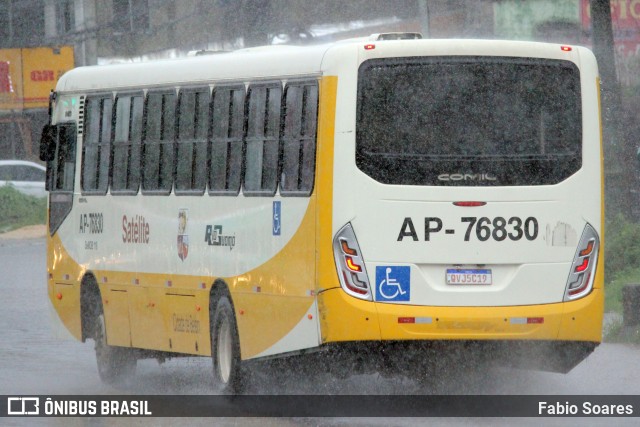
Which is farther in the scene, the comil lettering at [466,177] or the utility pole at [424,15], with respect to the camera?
the utility pole at [424,15]

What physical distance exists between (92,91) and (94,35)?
3580 centimetres

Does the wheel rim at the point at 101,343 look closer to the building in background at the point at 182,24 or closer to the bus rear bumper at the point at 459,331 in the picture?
the bus rear bumper at the point at 459,331

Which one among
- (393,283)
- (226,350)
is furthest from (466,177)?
(226,350)

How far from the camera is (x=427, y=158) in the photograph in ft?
41.2

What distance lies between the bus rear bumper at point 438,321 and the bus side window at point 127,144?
13.4 ft

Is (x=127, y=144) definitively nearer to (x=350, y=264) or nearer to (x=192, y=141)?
(x=192, y=141)

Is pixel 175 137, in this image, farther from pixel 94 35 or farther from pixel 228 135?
pixel 94 35

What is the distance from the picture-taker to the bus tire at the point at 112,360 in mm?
16391

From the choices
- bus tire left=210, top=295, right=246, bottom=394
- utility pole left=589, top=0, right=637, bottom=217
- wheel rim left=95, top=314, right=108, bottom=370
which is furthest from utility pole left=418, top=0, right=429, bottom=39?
bus tire left=210, top=295, right=246, bottom=394

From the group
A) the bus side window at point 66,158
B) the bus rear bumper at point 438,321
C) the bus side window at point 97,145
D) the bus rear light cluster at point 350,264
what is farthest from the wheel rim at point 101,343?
the bus rear light cluster at point 350,264

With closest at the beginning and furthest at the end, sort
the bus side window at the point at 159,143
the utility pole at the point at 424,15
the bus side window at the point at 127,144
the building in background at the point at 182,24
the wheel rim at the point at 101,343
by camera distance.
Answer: the bus side window at the point at 159,143 < the bus side window at the point at 127,144 < the wheel rim at the point at 101,343 < the utility pole at the point at 424,15 < the building in background at the point at 182,24

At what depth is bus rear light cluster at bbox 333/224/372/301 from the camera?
40.4ft

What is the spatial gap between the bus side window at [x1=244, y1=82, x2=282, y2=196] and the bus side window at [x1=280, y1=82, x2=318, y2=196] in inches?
6.9

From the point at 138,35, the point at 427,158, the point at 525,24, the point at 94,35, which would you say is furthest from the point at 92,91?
the point at 138,35
